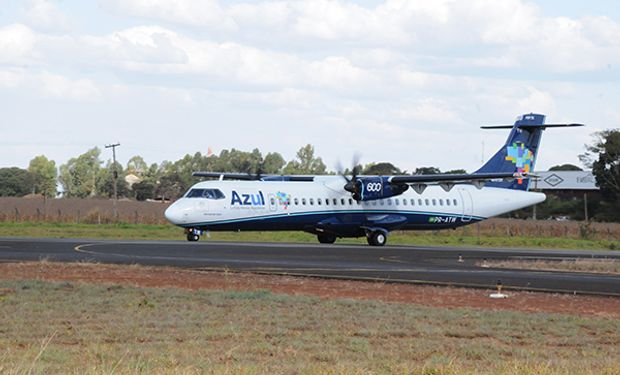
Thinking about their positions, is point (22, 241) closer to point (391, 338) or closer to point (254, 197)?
point (254, 197)

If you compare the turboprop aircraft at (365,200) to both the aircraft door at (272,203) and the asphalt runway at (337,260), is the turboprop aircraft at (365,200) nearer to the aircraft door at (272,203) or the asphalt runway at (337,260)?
Result: the aircraft door at (272,203)

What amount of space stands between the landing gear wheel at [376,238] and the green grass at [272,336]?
25047 millimetres

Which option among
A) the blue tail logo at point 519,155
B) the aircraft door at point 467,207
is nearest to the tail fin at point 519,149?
the blue tail logo at point 519,155

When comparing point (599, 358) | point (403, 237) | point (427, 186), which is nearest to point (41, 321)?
point (599, 358)

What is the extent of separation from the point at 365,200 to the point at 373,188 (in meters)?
0.74

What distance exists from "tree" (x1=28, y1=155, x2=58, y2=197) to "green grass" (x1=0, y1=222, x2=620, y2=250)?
77793 millimetres

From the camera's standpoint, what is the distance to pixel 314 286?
74.1 ft

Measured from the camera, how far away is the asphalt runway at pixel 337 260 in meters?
24.7

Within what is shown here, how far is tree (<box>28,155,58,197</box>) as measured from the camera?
136 m

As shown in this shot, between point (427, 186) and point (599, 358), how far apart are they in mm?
33572

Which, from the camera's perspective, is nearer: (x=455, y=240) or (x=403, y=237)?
(x=455, y=240)

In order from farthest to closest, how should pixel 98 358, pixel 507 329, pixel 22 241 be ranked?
pixel 22 241 → pixel 507 329 → pixel 98 358

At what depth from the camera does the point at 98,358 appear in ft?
40.3

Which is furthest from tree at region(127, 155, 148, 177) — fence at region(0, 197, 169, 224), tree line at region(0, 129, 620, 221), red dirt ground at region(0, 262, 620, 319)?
red dirt ground at region(0, 262, 620, 319)
